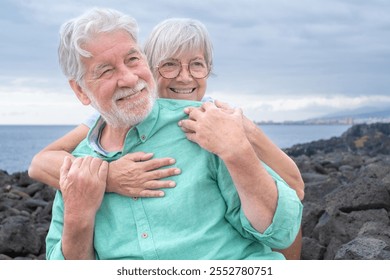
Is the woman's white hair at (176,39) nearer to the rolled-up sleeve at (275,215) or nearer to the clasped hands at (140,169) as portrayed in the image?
the clasped hands at (140,169)

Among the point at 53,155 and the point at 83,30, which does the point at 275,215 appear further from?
the point at 53,155

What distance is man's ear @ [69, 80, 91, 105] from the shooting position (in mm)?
2877

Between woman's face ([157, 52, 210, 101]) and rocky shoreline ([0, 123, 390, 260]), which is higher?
woman's face ([157, 52, 210, 101])

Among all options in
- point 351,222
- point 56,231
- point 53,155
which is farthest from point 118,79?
point 351,222

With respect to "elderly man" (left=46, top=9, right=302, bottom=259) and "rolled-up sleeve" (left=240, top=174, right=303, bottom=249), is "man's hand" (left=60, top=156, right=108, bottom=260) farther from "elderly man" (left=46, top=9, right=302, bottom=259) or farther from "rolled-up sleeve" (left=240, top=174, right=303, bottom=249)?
"rolled-up sleeve" (left=240, top=174, right=303, bottom=249)

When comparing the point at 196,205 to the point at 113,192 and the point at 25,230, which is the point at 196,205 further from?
the point at 25,230

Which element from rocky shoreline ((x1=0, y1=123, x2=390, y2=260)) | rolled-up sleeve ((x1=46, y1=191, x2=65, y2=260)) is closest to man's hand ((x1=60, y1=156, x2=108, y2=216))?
rolled-up sleeve ((x1=46, y1=191, x2=65, y2=260))

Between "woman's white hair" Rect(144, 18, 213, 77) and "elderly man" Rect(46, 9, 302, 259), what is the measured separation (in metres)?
0.65

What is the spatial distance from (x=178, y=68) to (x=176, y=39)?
19 cm

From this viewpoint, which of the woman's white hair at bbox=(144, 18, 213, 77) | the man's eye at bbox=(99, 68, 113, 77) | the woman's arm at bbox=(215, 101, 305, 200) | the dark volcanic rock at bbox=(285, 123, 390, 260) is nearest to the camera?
the man's eye at bbox=(99, 68, 113, 77)

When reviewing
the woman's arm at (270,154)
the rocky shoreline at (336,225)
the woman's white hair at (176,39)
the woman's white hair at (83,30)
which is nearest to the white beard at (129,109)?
the woman's white hair at (83,30)

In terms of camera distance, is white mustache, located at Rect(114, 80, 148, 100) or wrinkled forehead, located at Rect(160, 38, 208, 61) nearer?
white mustache, located at Rect(114, 80, 148, 100)

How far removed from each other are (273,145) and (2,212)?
6523 mm

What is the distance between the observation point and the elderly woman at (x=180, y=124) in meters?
2.82
